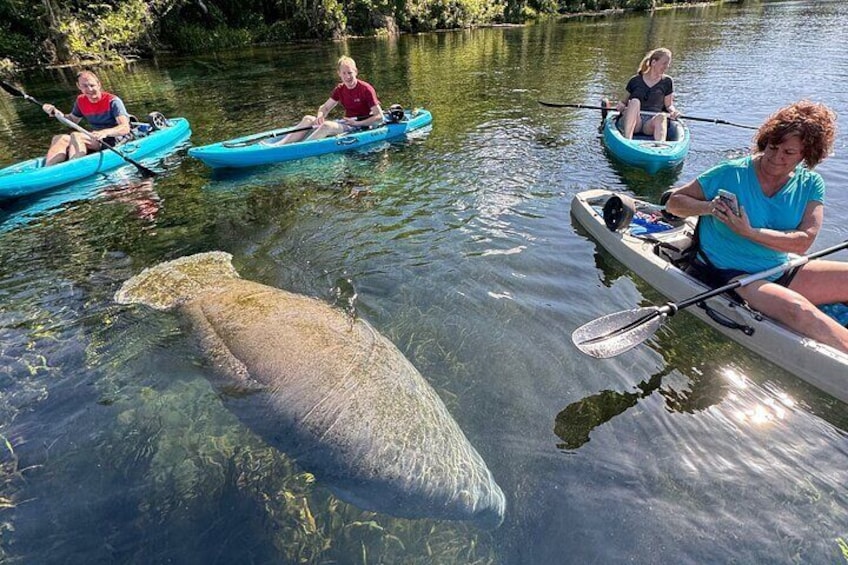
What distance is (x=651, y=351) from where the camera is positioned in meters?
5.28

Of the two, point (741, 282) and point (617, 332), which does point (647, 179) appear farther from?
point (617, 332)

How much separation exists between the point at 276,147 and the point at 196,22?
1385 inches

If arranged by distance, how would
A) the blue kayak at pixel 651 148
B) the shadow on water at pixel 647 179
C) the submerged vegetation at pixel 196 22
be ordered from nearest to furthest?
the shadow on water at pixel 647 179, the blue kayak at pixel 651 148, the submerged vegetation at pixel 196 22

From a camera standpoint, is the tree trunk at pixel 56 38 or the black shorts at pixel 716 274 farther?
the tree trunk at pixel 56 38

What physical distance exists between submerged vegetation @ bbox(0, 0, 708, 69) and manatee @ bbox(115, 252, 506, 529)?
1270 inches

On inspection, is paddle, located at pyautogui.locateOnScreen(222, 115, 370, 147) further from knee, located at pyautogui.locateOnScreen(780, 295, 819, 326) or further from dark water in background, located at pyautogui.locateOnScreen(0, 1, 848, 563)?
knee, located at pyautogui.locateOnScreen(780, 295, 819, 326)

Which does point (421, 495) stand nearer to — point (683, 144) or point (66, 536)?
point (66, 536)

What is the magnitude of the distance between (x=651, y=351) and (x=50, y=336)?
6573 mm

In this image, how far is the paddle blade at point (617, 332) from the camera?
4375 mm

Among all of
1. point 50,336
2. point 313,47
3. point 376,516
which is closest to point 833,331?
point 376,516

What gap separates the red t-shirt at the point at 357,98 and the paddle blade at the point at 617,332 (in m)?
9.52

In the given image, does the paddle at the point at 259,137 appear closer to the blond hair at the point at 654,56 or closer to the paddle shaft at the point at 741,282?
the blond hair at the point at 654,56

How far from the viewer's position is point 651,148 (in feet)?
32.5

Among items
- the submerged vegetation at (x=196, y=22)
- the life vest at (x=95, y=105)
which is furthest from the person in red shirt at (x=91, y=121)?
the submerged vegetation at (x=196, y=22)
